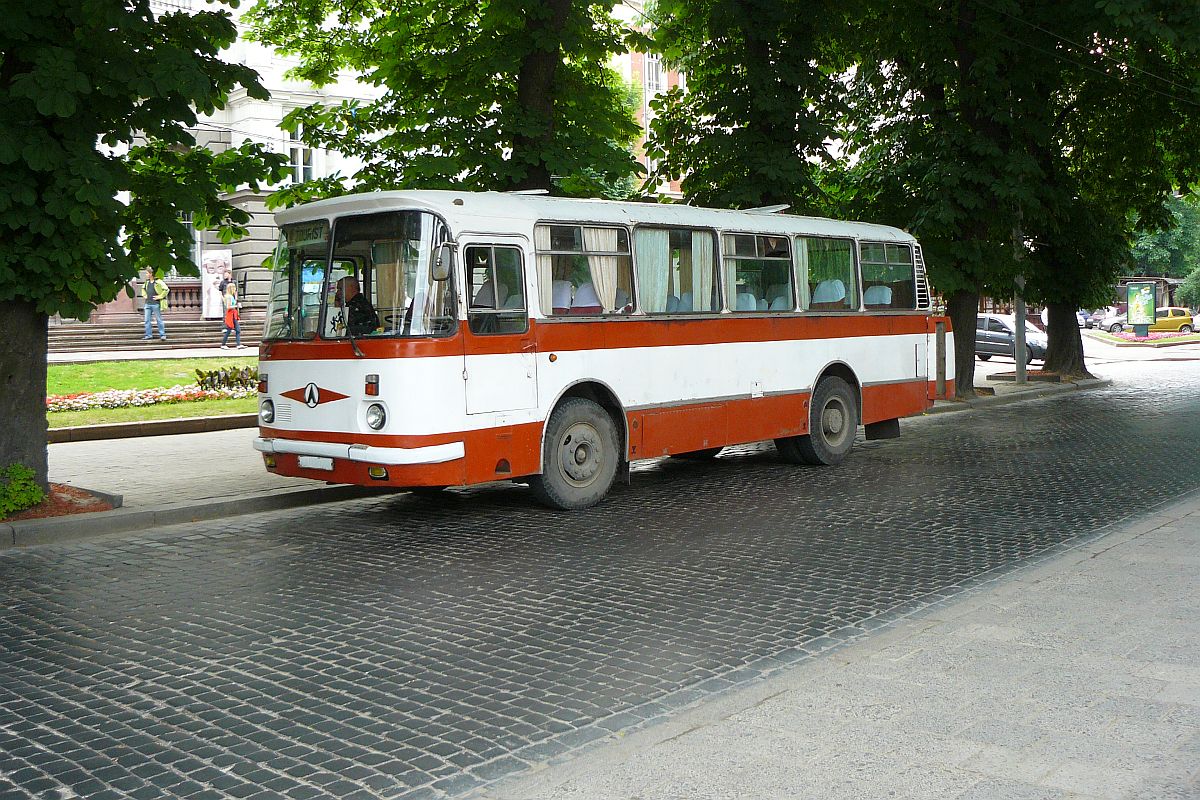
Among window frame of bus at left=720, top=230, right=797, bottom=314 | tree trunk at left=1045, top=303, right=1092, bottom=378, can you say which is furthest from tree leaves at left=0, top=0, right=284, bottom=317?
tree trunk at left=1045, top=303, right=1092, bottom=378

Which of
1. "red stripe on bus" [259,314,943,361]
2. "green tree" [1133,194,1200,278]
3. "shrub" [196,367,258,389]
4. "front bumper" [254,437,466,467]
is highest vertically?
"green tree" [1133,194,1200,278]

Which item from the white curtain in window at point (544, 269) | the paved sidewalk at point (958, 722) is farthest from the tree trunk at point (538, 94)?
the paved sidewalk at point (958, 722)

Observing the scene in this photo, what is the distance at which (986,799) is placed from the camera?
4.42 meters

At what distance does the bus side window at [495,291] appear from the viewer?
1077 centimetres

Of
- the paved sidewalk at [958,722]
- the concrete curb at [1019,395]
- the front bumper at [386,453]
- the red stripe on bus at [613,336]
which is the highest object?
the red stripe on bus at [613,336]

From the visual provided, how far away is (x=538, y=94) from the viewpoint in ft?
52.5

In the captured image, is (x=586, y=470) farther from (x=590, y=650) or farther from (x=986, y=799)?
(x=986, y=799)

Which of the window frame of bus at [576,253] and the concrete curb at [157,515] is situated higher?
the window frame of bus at [576,253]

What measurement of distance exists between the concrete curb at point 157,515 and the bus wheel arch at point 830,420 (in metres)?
5.11

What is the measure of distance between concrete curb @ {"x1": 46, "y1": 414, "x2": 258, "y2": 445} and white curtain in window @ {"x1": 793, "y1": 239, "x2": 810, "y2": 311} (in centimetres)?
866

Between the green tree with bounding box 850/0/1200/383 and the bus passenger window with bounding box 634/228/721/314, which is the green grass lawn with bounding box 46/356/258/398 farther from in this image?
the green tree with bounding box 850/0/1200/383

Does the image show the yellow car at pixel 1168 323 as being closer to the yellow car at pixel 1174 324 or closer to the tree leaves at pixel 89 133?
the yellow car at pixel 1174 324

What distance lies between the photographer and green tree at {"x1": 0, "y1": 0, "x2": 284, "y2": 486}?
33.4 ft

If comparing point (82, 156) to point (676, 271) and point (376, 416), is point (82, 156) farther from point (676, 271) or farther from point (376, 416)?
point (676, 271)
